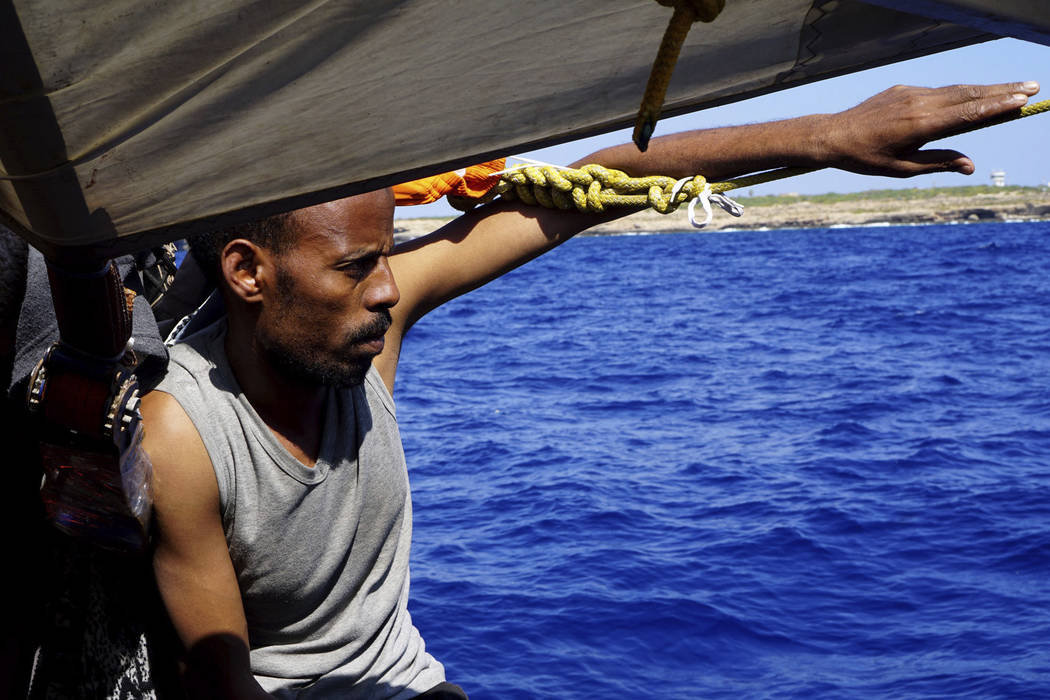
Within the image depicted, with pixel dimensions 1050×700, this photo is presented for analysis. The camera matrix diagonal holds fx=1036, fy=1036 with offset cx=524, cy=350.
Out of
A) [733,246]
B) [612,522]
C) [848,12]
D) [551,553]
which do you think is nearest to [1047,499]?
[612,522]

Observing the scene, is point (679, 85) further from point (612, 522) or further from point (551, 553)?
point (612, 522)

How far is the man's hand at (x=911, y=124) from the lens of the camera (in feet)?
4.45

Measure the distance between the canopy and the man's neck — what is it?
2.87ft

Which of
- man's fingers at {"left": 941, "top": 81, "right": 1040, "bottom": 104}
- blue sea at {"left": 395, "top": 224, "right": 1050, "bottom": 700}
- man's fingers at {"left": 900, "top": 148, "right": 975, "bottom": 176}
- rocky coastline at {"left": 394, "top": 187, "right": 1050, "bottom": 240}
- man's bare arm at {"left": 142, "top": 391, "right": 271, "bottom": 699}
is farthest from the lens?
rocky coastline at {"left": 394, "top": 187, "right": 1050, "bottom": 240}

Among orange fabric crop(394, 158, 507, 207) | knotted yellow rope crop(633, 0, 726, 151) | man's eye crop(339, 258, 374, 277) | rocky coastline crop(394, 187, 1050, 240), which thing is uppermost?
rocky coastline crop(394, 187, 1050, 240)

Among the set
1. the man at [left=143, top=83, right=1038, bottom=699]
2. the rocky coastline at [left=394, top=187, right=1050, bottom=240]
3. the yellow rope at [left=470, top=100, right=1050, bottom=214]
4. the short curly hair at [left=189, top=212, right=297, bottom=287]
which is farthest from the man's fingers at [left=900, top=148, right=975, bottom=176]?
the rocky coastline at [left=394, top=187, right=1050, bottom=240]

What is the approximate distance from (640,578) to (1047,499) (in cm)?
408

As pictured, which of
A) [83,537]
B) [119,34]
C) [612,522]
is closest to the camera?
[119,34]

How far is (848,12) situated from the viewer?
111cm

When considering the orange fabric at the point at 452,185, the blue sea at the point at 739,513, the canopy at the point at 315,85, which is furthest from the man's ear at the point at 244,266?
the blue sea at the point at 739,513

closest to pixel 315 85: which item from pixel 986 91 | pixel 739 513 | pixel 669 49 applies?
pixel 669 49

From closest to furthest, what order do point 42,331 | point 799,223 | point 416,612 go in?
point 42,331
point 416,612
point 799,223

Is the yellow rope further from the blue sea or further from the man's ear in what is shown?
the blue sea

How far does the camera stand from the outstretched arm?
4.77 ft
